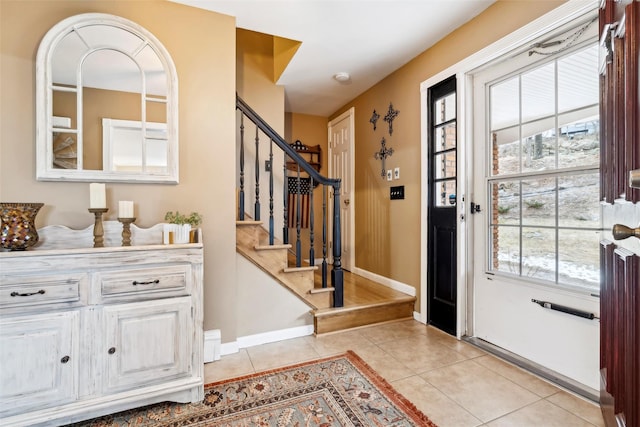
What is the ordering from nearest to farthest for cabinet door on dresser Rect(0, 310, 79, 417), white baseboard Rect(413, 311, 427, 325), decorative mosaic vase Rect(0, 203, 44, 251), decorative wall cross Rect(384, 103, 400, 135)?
cabinet door on dresser Rect(0, 310, 79, 417)
decorative mosaic vase Rect(0, 203, 44, 251)
white baseboard Rect(413, 311, 427, 325)
decorative wall cross Rect(384, 103, 400, 135)

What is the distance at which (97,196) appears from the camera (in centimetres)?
169

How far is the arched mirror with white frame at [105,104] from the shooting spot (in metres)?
1.72

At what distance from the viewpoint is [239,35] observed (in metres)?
3.13

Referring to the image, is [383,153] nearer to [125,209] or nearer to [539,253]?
[539,253]

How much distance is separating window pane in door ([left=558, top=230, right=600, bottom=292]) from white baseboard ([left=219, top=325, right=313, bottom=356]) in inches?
72.7

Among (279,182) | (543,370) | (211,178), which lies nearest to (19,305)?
(211,178)

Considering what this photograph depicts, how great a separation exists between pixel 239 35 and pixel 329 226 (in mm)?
2771

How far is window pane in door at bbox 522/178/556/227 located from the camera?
186 cm

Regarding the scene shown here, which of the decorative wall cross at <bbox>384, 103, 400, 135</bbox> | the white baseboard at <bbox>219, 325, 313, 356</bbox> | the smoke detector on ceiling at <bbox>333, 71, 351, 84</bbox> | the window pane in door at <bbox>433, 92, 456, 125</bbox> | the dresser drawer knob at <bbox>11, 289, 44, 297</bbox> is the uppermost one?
the smoke detector on ceiling at <bbox>333, 71, 351, 84</bbox>

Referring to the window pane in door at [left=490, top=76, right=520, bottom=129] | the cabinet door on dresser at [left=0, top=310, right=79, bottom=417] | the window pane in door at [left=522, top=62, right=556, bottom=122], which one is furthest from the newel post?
the cabinet door on dresser at [left=0, top=310, right=79, bottom=417]

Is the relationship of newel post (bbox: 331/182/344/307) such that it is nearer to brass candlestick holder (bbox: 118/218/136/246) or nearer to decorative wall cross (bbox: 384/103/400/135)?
decorative wall cross (bbox: 384/103/400/135)

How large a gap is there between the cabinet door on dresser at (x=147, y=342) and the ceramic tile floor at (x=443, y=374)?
40cm

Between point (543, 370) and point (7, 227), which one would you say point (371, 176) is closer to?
point (543, 370)

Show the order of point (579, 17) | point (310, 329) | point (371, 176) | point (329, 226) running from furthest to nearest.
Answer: point (329, 226) → point (371, 176) → point (310, 329) → point (579, 17)
